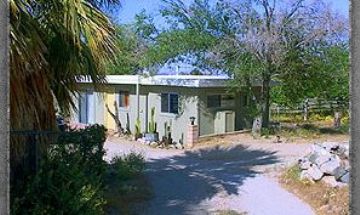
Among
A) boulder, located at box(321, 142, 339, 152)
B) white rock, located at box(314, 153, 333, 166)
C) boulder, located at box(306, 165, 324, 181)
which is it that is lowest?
boulder, located at box(306, 165, 324, 181)

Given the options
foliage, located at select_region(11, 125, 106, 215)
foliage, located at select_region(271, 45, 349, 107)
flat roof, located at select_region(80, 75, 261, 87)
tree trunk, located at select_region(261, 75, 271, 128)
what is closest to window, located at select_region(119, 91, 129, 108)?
flat roof, located at select_region(80, 75, 261, 87)

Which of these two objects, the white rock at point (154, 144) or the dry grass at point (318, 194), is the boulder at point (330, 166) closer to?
the dry grass at point (318, 194)

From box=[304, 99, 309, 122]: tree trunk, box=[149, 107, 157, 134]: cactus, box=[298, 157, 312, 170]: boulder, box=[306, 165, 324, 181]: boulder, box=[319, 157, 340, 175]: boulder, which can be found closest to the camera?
box=[319, 157, 340, 175]: boulder

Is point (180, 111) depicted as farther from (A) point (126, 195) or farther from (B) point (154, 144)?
(A) point (126, 195)

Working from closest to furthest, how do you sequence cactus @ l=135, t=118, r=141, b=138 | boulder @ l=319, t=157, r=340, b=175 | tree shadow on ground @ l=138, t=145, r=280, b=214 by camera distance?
tree shadow on ground @ l=138, t=145, r=280, b=214
boulder @ l=319, t=157, r=340, b=175
cactus @ l=135, t=118, r=141, b=138

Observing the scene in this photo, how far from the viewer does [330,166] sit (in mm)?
9047

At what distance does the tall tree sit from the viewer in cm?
1558

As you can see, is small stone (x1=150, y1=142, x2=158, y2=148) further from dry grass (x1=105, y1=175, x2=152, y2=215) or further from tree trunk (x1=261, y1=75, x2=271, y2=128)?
dry grass (x1=105, y1=175, x2=152, y2=215)

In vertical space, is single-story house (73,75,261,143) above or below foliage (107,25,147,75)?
below

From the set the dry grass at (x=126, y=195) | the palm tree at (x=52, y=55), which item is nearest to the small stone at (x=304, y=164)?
the dry grass at (x=126, y=195)

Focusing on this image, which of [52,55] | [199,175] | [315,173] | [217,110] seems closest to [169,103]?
[217,110]

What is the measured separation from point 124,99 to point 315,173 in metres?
11.4

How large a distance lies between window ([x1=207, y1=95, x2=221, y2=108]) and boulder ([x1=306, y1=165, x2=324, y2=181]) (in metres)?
7.65

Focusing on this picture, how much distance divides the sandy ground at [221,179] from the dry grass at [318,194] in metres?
0.17
